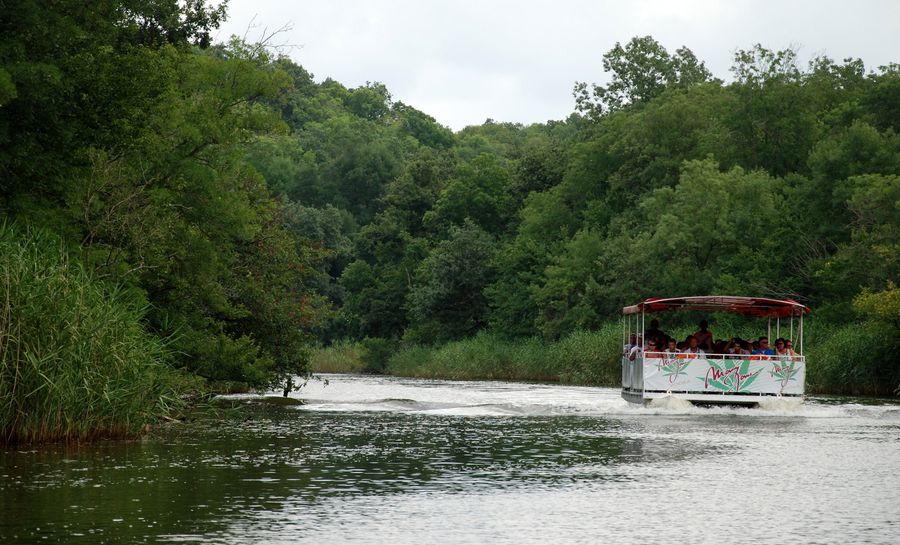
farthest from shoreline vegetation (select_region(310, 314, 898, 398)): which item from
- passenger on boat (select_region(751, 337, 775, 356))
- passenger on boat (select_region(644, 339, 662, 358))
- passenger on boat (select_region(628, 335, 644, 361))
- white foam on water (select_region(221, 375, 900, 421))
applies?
passenger on boat (select_region(751, 337, 775, 356))

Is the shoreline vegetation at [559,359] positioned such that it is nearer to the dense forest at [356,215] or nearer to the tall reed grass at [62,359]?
the dense forest at [356,215]

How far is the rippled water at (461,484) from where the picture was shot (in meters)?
12.1

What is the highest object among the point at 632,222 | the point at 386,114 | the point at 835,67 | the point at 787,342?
the point at 386,114

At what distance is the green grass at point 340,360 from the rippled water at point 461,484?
5939cm

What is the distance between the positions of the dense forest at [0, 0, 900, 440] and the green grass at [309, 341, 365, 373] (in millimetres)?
1361

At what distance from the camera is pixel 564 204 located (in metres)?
86.1

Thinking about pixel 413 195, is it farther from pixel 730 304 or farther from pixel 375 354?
pixel 730 304

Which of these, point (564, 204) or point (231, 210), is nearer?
point (231, 210)

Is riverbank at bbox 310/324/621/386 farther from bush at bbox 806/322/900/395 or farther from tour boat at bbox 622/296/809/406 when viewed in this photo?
tour boat at bbox 622/296/809/406

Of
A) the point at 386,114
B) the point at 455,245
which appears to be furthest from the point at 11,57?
the point at 386,114

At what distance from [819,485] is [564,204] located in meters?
70.6

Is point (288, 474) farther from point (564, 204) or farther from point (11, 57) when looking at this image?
point (564, 204)

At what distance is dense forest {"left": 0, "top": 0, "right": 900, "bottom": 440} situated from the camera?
2322cm

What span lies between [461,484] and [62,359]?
656 cm
